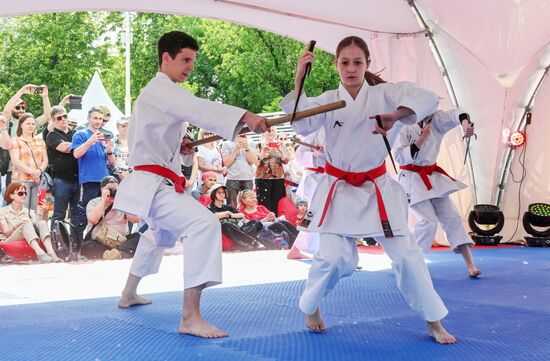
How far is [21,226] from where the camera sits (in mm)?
6609

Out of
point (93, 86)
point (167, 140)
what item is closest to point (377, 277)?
point (167, 140)

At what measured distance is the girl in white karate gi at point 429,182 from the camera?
5.40 m

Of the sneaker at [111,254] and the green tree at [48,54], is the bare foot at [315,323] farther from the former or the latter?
the green tree at [48,54]

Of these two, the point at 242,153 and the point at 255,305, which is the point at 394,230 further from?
the point at 242,153

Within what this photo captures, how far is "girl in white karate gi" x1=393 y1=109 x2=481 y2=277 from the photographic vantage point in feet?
17.7

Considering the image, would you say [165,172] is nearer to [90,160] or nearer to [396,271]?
[396,271]

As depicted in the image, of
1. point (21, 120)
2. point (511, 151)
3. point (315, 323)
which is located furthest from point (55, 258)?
point (511, 151)

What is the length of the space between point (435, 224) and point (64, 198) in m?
3.53

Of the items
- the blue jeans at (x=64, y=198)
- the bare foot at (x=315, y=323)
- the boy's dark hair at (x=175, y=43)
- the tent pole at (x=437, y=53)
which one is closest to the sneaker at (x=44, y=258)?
the blue jeans at (x=64, y=198)

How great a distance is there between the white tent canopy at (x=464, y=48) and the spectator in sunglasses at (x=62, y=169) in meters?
1.14

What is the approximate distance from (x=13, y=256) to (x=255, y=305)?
130 inches

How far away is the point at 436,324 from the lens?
10.6ft

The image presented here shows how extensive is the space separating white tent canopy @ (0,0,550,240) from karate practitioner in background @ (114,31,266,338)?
3.73m

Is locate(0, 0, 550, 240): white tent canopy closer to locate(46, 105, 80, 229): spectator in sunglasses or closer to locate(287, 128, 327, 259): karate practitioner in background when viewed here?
locate(46, 105, 80, 229): spectator in sunglasses
